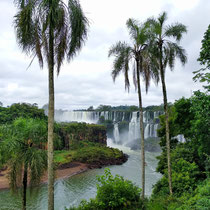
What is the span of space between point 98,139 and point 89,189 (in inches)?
1053

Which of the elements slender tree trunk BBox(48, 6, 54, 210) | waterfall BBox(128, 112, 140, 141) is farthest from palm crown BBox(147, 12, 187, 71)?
waterfall BBox(128, 112, 140, 141)

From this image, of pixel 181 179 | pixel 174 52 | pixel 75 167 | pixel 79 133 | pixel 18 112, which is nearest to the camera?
pixel 174 52

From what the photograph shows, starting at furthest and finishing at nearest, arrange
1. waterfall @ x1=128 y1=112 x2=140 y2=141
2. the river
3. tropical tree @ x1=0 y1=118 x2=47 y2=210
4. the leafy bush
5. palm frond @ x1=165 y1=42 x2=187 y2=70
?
1. waterfall @ x1=128 y1=112 x2=140 y2=141
2. the river
3. the leafy bush
4. palm frond @ x1=165 y1=42 x2=187 y2=70
5. tropical tree @ x1=0 y1=118 x2=47 y2=210

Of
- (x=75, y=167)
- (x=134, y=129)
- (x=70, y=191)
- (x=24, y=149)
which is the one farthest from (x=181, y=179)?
(x=134, y=129)

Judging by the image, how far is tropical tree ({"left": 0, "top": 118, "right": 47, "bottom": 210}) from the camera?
6004 mm

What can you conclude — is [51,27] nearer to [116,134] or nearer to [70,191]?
[70,191]

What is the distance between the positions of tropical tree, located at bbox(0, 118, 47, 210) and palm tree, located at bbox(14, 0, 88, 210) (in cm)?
127

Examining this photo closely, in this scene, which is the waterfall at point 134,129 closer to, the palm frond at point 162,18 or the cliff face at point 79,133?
the cliff face at point 79,133

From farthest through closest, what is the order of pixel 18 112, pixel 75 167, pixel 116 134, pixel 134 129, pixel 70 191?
pixel 116 134, pixel 134 129, pixel 18 112, pixel 75 167, pixel 70 191

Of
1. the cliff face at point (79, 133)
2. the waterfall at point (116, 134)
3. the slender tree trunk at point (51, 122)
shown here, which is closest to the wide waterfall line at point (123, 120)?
the waterfall at point (116, 134)

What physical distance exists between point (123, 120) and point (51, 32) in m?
51.7

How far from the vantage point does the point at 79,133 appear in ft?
135

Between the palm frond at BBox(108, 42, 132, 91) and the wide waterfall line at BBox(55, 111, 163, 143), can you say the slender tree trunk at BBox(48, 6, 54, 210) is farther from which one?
the wide waterfall line at BBox(55, 111, 163, 143)

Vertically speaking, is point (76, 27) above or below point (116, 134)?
above
